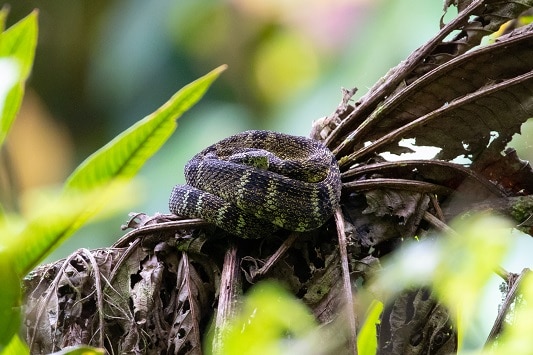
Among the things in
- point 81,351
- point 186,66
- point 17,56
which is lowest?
point 186,66

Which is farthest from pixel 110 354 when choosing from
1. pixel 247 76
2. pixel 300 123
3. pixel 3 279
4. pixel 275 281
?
pixel 247 76

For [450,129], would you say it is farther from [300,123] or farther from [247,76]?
[247,76]

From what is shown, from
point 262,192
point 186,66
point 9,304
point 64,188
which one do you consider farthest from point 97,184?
point 186,66

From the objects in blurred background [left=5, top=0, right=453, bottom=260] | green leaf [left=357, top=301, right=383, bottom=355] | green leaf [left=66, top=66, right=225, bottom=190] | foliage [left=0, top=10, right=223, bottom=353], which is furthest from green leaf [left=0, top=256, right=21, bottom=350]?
blurred background [left=5, top=0, right=453, bottom=260]

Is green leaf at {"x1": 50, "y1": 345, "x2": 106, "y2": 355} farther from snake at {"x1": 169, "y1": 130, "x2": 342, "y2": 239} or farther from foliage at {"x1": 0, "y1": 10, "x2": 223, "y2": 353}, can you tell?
snake at {"x1": 169, "y1": 130, "x2": 342, "y2": 239}

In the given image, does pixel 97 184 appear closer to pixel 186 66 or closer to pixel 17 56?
pixel 17 56

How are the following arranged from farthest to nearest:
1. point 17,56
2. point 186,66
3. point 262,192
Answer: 1. point 186,66
2. point 262,192
3. point 17,56

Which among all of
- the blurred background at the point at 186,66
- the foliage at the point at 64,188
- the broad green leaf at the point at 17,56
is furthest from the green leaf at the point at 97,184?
the blurred background at the point at 186,66

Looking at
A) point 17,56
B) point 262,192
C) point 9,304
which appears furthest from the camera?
point 262,192
